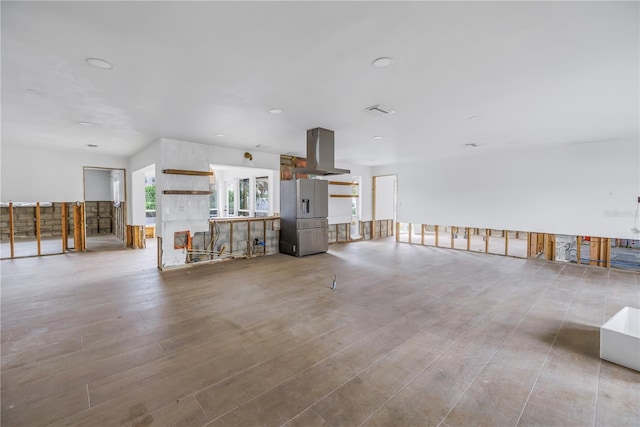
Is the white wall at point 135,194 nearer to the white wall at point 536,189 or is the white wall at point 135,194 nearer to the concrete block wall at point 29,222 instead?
the concrete block wall at point 29,222

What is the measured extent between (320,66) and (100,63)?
6.49 ft

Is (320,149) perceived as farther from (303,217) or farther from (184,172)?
(184,172)

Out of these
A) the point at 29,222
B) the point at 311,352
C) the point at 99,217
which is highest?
the point at 99,217

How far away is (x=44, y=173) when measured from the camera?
6.99m

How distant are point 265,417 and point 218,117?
12.4 feet

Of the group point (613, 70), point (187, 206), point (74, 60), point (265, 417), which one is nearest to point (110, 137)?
point (187, 206)

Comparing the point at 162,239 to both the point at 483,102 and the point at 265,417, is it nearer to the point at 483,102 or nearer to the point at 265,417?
the point at 265,417

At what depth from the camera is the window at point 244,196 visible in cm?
947

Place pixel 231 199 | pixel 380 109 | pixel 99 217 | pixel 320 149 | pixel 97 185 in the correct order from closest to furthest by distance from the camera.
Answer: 1. pixel 380 109
2. pixel 320 149
3. pixel 231 199
4. pixel 97 185
5. pixel 99 217

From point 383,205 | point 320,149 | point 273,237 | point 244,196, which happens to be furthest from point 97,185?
point 383,205

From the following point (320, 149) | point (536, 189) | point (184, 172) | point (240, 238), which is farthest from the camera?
point (240, 238)

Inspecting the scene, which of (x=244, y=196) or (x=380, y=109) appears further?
(x=244, y=196)

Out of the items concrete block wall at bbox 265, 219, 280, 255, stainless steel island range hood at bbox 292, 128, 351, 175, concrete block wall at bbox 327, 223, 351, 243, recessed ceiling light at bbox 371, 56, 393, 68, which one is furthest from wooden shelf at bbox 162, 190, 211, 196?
recessed ceiling light at bbox 371, 56, 393, 68

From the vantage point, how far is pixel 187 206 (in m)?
5.93
